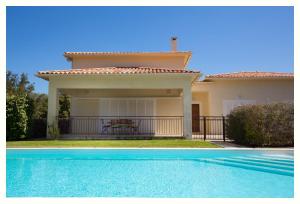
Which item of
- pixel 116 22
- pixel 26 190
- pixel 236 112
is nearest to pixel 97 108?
pixel 116 22

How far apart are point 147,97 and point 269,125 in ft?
29.1

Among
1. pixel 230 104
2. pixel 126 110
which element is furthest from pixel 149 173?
pixel 230 104

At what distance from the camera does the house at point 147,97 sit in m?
16.9

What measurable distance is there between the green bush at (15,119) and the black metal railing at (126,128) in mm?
2812

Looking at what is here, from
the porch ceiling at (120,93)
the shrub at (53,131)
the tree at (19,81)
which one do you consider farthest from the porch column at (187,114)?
the tree at (19,81)

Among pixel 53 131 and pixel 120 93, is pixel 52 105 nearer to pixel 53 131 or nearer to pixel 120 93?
pixel 53 131

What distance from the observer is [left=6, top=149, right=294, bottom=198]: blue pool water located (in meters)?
5.50

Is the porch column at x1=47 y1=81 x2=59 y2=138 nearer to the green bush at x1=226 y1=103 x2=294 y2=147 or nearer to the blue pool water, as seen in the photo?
the blue pool water

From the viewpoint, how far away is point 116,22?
48.6 feet

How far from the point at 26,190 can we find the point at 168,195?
3018 mm

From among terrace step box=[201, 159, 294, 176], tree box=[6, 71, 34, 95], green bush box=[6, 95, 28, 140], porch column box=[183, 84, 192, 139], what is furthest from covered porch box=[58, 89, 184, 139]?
tree box=[6, 71, 34, 95]

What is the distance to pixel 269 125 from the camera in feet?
39.1

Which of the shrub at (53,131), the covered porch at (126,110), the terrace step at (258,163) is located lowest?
the terrace step at (258,163)

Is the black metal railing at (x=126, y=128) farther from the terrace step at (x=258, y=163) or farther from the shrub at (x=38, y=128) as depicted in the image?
the terrace step at (x=258, y=163)
